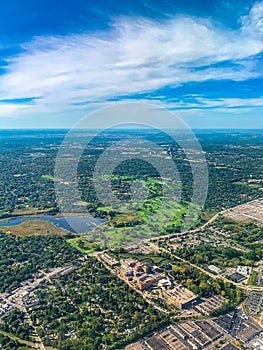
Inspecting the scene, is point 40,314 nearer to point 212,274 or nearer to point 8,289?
point 8,289

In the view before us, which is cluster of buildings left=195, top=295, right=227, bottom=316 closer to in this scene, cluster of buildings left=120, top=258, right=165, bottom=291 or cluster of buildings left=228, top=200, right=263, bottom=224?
cluster of buildings left=120, top=258, right=165, bottom=291

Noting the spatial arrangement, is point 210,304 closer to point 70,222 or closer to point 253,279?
point 253,279

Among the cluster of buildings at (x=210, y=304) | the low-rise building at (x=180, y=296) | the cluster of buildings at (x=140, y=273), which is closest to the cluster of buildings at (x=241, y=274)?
the cluster of buildings at (x=210, y=304)

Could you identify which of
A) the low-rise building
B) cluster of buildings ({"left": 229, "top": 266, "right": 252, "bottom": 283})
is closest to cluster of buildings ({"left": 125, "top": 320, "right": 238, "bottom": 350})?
the low-rise building

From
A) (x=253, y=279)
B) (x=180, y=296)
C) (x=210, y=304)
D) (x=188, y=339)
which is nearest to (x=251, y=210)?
(x=253, y=279)

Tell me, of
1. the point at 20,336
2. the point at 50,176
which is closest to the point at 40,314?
the point at 20,336

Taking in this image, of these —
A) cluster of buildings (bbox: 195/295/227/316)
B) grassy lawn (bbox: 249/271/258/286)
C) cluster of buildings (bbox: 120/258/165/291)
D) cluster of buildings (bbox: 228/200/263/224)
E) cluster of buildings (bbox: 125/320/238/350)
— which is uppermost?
cluster of buildings (bbox: 228/200/263/224)

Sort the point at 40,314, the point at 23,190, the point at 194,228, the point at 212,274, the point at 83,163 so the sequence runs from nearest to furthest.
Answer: the point at 40,314, the point at 212,274, the point at 194,228, the point at 23,190, the point at 83,163

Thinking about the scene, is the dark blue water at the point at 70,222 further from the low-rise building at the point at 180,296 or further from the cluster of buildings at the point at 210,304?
the cluster of buildings at the point at 210,304
